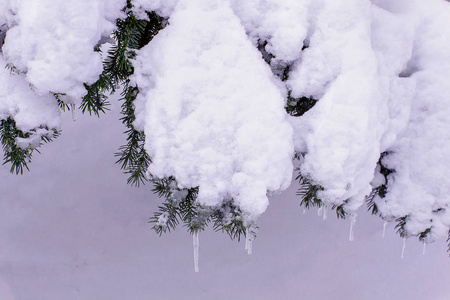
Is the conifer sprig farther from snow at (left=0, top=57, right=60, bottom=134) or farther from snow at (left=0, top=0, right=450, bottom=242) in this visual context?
snow at (left=0, top=57, right=60, bottom=134)

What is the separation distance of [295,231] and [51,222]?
6.97 ft

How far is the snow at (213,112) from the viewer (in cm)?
Result: 119

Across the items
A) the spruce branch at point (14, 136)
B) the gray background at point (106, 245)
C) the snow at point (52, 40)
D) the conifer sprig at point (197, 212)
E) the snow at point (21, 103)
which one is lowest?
the gray background at point (106, 245)

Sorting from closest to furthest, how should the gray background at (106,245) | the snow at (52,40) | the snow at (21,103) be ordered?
the snow at (52,40) < the snow at (21,103) < the gray background at (106,245)

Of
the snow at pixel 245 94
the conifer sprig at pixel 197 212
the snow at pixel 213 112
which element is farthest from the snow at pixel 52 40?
Answer: the conifer sprig at pixel 197 212

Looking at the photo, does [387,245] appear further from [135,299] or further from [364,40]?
[364,40]

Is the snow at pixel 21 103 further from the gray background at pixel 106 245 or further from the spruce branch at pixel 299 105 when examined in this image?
the gray background at pixel 106 245

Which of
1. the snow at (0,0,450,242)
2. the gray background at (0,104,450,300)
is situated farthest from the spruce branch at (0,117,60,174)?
the gray background at (0,104,450,300)

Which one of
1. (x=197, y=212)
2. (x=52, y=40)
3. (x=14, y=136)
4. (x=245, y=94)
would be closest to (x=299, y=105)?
(x=245, y=94)

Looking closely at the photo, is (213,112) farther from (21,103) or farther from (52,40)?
(21,103)

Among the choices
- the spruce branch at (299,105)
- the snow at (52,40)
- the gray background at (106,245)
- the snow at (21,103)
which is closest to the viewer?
the snow at (52,40)

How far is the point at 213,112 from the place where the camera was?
1205 mm

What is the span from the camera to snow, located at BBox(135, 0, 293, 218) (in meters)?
1.19

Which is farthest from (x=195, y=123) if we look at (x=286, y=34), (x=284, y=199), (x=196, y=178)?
(x=284, y=199)
